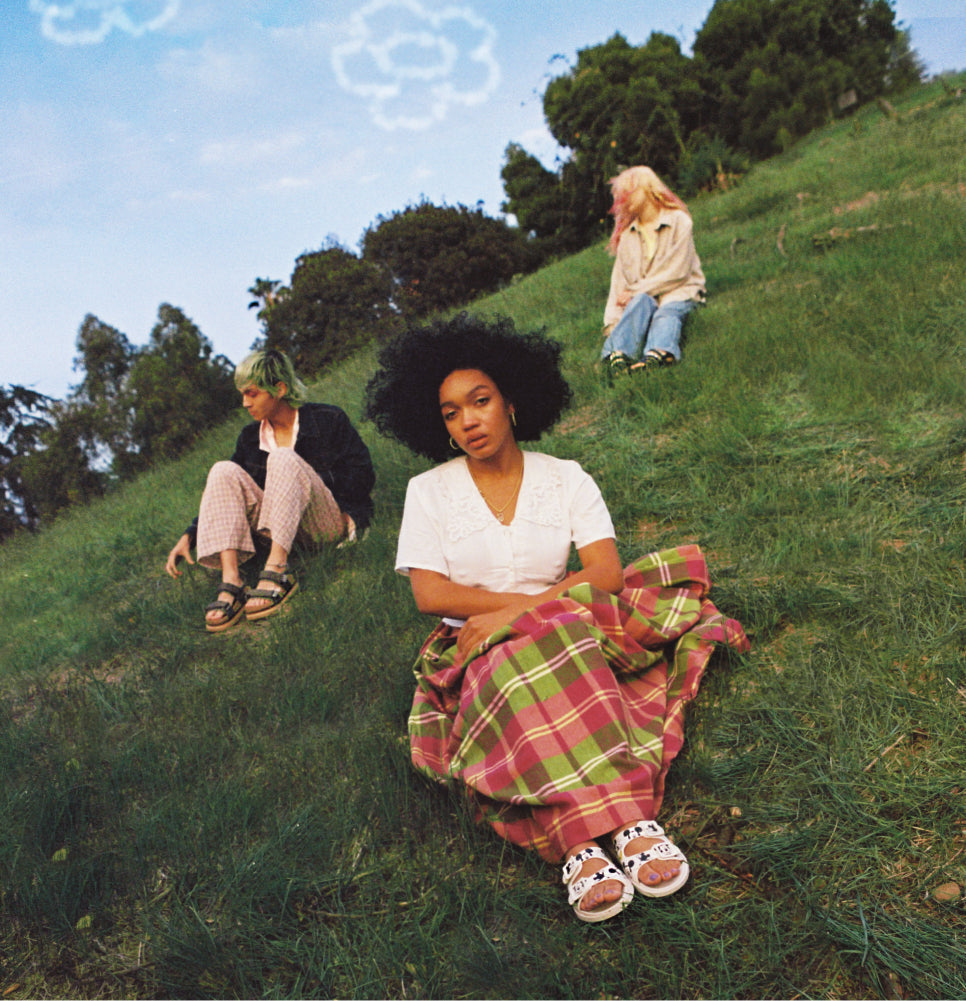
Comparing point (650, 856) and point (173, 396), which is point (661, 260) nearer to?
point (650, 856)

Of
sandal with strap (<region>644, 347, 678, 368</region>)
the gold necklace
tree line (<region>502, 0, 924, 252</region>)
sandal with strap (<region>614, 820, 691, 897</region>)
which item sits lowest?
sandal with strap (<region>614, 820, 691, 897</region>)

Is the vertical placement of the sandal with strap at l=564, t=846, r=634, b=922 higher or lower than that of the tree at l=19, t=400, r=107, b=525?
lower

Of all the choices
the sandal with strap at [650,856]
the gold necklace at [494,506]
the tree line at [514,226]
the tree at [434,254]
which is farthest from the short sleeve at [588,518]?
the tree at [434,254]

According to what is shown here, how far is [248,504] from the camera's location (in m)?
4.33

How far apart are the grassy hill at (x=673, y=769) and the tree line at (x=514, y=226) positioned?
9.54 metres

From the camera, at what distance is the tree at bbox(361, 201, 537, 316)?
51.3 feet

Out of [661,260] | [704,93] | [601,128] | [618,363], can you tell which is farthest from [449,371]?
[704,93]

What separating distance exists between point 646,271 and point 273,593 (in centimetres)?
401

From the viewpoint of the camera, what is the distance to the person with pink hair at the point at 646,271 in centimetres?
576

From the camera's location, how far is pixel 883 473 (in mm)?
3568

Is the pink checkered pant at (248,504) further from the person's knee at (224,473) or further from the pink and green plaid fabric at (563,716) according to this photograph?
the pink and green plaid fabric at (563,716)

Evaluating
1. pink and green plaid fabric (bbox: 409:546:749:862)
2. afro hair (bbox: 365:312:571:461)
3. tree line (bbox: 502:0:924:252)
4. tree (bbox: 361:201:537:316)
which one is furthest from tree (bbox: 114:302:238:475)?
pink and green plaid fabric (bbox: 409:546:749:862)

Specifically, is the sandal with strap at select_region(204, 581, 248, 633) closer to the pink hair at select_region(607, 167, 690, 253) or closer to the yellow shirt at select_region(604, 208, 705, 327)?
the yellow shirt at select_region(604, 208, 705, 327)

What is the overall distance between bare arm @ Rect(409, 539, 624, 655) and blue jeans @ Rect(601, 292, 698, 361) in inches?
134
